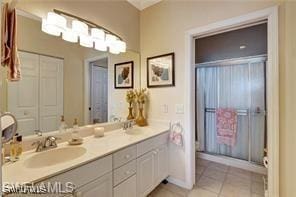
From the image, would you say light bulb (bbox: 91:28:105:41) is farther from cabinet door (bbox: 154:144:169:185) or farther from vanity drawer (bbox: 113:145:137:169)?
cabinet door (bbox: 154:144:169:185)

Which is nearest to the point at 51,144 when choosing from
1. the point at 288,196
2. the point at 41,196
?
the point at 41,196

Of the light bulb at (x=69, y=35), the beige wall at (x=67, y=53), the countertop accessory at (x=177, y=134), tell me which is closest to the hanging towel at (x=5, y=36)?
the beige wall at (x=67, y=53)

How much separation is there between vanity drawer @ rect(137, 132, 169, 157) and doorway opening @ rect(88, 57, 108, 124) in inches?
27.0

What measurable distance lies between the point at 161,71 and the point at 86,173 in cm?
173

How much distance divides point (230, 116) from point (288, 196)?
1747 millimetres

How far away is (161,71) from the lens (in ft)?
8.53

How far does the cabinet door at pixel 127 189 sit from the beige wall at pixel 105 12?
1743 mm

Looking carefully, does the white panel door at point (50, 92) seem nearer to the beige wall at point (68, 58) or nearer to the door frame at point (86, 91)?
the beige wall at point (68, 58)

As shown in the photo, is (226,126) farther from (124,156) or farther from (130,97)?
(124,156)

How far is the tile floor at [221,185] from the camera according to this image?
2.25 metres

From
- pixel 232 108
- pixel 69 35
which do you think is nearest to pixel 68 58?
pixel 69 35

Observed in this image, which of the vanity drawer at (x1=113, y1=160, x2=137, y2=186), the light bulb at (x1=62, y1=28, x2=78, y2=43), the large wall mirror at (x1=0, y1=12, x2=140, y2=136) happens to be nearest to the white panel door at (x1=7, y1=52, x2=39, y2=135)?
the large wall mirror at (x1=0, y1=12, x2=140, y2=136)

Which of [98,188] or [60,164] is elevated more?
[60,164]

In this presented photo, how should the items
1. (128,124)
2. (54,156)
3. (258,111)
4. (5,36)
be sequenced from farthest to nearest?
(258,111) → (128,124) → (54,156) → (5,36)
